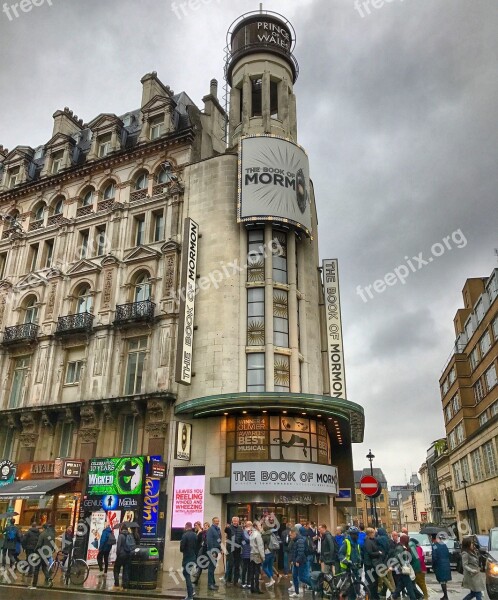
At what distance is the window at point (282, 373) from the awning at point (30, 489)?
11.2 m

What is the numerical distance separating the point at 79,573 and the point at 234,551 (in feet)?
16.9

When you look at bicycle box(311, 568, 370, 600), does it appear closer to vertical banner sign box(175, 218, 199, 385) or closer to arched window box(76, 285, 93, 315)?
vertical banner sign box(175, 218, 199, 385)

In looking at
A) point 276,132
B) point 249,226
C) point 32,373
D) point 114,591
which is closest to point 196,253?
point 249,226

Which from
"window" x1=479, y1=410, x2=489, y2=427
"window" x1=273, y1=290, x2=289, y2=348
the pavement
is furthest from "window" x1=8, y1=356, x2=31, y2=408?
"window" x1=479, y1=410, x2=489, y2=427

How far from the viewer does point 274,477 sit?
22250mm

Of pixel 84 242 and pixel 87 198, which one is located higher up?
pixel 87 198

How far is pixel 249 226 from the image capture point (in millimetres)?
28406

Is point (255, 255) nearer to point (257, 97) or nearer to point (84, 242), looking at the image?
point (84, 242)

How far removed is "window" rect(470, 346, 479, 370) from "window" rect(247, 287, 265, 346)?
40.7 meters

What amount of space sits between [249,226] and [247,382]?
8531mm

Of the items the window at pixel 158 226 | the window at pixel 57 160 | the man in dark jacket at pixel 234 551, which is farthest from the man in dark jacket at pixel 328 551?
the window at pixel 57 160

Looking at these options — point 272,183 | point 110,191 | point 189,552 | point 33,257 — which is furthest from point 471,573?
point 33,257

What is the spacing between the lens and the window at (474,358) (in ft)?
194

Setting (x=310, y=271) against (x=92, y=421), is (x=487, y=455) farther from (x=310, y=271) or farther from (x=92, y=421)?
(x=92, y=421)
